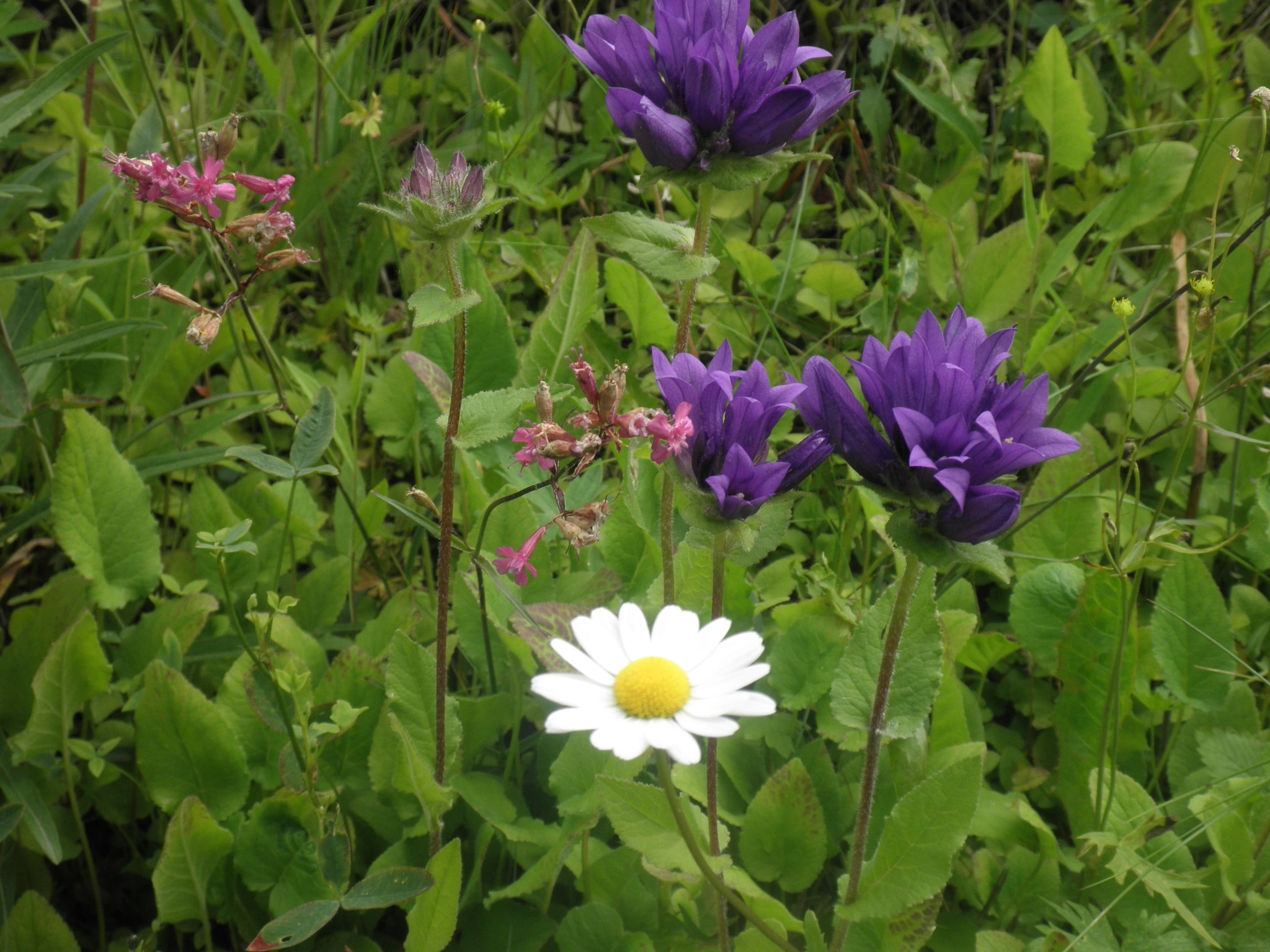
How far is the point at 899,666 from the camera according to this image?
1.10 meters

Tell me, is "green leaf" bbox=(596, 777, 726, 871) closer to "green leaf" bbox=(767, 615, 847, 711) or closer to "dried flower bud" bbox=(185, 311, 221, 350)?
"green leaf" bbox=(767, 615, 847, 711)

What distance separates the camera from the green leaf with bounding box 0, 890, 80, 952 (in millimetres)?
1248

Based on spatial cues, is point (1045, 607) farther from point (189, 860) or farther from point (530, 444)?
point (189, 860)

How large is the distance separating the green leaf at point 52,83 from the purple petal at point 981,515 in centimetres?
134

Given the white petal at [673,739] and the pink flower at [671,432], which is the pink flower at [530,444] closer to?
the pink flower at [671,432]

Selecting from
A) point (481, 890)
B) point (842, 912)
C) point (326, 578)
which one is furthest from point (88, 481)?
point (842, 912)

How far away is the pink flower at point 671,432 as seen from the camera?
92 cm

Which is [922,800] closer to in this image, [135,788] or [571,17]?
[135,788]

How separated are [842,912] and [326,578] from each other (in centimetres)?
94

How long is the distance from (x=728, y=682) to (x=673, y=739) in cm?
9

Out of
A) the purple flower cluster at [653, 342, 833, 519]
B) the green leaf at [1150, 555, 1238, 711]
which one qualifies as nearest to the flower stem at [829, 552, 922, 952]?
the purple flower cluster at [653, 342, 833, 519]

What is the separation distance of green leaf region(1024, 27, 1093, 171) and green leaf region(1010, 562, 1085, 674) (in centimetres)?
115

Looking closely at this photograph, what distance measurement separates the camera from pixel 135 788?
1.50 m

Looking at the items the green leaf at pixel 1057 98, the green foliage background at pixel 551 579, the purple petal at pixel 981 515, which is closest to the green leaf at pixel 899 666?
the green foliage background at pixel 551 579
